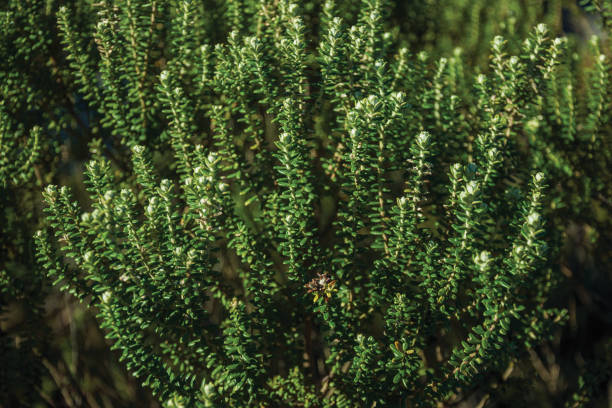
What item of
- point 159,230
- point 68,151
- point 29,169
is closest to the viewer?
point 159,230

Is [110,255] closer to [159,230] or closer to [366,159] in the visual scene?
[159,230]

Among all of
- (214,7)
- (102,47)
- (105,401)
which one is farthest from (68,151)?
(105,401)

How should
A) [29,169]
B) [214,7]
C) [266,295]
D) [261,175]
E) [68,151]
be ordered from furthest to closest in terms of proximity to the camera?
[68,151]
[214,7]
[29,169]
[261,175]
[266,295]

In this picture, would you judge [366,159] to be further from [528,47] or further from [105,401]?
[105,401]

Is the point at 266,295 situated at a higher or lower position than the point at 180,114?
lower

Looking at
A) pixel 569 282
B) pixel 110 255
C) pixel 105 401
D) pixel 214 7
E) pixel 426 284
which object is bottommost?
pixel 569 282

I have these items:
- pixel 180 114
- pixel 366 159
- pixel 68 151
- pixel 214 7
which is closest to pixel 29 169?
pixel 68 151

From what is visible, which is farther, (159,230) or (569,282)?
(569,282)
